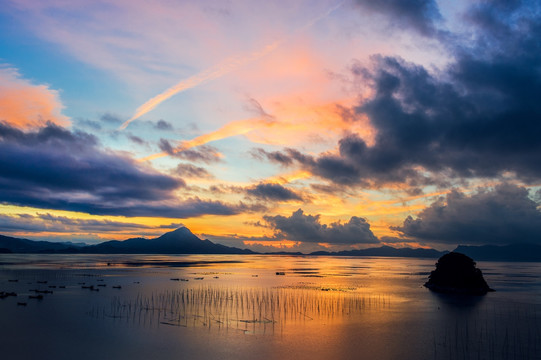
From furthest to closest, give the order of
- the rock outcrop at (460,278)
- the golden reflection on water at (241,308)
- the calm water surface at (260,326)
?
the rock outcrop at (460,278)
the golden reflection on water at (241,308)
the calm water surface at (260,326)

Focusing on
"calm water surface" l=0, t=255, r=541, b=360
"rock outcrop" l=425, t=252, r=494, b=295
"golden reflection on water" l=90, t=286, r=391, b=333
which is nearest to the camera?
"calm water surface" l=0, t=255, r=541, b=360

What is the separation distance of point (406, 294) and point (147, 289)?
6068 centimetres

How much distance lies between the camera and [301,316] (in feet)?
192

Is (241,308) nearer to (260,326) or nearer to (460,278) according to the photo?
(260,326)

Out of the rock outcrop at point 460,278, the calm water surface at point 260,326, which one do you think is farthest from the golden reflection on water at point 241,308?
the rock outcrop at point 460,278

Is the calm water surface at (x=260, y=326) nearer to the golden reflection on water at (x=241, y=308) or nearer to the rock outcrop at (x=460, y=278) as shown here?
the golden reflection on water at (x=241, y=308)

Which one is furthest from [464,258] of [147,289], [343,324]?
[147,289]

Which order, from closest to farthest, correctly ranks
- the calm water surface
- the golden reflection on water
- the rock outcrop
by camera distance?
the calm water surface, the golden reflection on water, the rock outcrop

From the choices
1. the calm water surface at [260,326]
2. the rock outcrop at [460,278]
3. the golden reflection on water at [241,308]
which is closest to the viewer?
the calm water surface at [260,326]

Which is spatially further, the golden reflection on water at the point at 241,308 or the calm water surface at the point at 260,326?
the golden reflection on water at the point at 241,308

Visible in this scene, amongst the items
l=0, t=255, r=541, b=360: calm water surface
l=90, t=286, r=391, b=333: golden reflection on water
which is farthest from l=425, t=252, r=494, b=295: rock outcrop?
l=90, t=286, r=391, b=333: golden reflection on water

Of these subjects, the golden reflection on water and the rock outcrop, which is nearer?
the golden reflection on water

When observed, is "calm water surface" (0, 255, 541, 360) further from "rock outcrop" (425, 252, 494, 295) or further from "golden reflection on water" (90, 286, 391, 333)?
"rock outcrop" (425, 252, 494, 295)

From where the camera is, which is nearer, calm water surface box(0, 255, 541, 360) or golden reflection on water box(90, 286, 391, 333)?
calm water surface box(0, 255, 541, 360)
